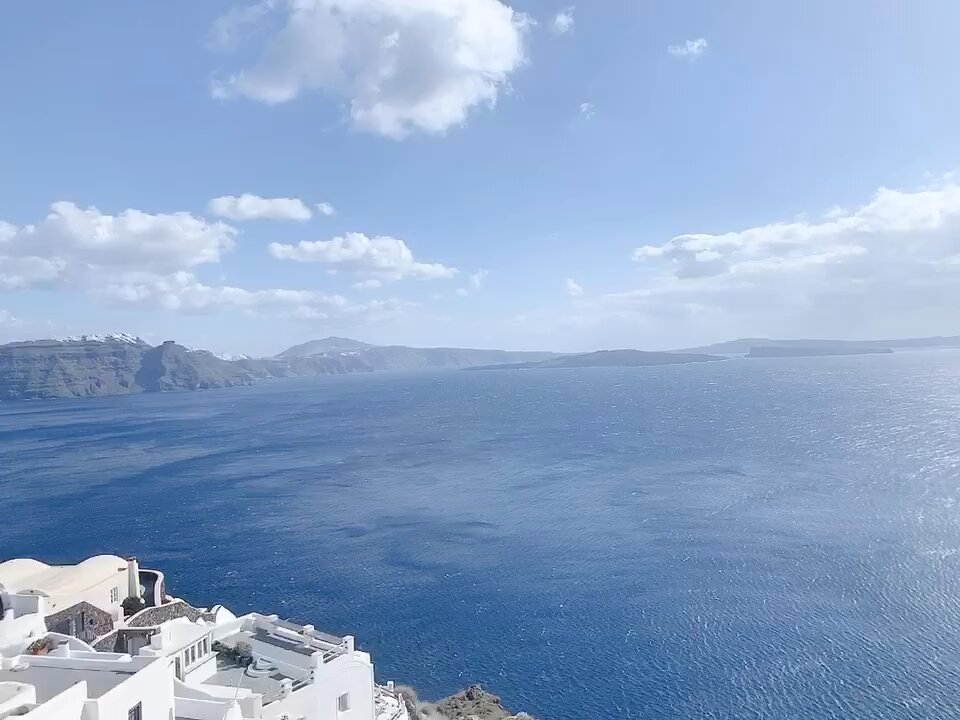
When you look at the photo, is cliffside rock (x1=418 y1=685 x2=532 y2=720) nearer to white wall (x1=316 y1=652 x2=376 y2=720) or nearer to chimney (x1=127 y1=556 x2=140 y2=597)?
white wall (x1=316 y1=652 x2=376 y2=720)

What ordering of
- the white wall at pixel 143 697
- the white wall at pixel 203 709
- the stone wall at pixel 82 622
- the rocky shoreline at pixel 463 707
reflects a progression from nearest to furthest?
1. the white wall at pixel 143 697
2. the white wall at pixel 203 709
3. the stone wall at pixel 82 622
4. the rocky shoreline at pixel 463 707

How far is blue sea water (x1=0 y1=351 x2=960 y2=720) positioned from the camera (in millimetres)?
36875

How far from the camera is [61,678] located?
1606 centimetres

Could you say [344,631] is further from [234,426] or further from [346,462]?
[234,426]

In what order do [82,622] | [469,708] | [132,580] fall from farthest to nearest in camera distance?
[469,708]
[132,580]
[82,622]

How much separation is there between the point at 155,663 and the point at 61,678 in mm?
2177

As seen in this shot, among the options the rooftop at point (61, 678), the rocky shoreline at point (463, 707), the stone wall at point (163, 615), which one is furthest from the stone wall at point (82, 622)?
the rocky shoreline at point (463, 707)

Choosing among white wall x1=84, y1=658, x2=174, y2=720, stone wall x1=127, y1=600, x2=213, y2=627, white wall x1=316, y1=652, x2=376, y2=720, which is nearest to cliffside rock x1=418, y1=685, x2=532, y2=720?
white wall x1=316, y1=652, x2=376, y2=720

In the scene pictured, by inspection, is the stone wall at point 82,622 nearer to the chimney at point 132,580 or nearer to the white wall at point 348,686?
the chimney at point 132,580

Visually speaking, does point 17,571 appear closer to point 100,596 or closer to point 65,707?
point 100,596

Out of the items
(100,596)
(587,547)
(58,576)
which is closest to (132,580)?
(100,596)

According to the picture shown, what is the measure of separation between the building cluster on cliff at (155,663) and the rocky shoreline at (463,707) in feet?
10.3

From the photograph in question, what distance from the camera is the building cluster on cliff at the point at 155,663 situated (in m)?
15.6

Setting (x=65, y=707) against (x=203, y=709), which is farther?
(x=203, y=709)
